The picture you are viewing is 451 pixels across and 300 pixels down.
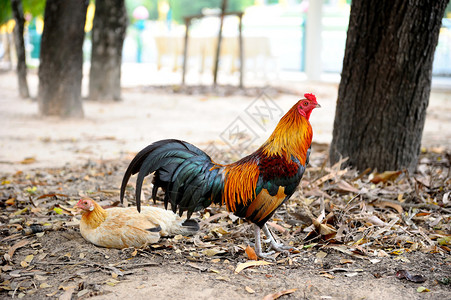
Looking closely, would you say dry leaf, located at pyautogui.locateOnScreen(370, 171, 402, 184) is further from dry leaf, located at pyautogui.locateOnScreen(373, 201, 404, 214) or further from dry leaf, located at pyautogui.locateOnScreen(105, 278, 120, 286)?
dry leaf, located at pyautogui.locateOnScreen(105, 278, 120, 286)

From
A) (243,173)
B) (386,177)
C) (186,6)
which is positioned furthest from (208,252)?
(186,6)

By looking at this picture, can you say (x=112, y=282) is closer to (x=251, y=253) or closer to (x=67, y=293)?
(x=67, y=293)

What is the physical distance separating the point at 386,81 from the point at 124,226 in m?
3.06

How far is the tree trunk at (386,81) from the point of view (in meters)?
4.65

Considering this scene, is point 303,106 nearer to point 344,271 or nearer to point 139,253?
point 344,271

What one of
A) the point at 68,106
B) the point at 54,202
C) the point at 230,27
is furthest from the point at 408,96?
the point at 230,27

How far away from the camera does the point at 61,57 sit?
8719 mm

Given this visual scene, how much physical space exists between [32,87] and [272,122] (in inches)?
399

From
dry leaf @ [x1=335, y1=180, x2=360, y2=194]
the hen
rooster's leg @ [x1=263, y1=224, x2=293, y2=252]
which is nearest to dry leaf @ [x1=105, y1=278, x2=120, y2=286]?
the hen

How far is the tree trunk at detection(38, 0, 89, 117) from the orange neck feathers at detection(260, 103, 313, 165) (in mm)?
6554

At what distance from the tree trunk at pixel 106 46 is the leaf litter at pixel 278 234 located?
7.16m

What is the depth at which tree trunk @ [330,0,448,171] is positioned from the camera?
183 inches

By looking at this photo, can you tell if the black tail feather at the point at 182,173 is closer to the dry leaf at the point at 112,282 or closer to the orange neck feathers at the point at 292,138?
the orange neck feathers at the point at 292,138

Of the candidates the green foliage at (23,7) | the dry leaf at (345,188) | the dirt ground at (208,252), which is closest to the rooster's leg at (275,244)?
the dirt ground at (208,252)
